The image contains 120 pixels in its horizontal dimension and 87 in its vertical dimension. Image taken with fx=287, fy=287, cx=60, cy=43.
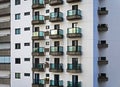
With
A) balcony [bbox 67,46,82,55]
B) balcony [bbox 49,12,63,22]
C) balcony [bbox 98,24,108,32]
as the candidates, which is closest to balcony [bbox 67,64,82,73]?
balcony [bbox 67,46,82,55]

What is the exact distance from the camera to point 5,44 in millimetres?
43219

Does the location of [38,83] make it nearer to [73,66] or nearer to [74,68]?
[73,66]

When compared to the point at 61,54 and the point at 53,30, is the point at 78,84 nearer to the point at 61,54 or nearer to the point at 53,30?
the point at 61,54

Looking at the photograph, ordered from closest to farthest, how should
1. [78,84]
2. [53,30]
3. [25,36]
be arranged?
[78,84] → [53,30] → [25,36]

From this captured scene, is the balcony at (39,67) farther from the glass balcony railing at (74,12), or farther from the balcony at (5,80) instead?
the glass balcony railing at (74,12)

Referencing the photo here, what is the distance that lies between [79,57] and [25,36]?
936cm

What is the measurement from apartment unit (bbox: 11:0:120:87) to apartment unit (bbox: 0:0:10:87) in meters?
3.08

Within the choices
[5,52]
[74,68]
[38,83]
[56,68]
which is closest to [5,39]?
[5,52]

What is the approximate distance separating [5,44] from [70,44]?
484 inches

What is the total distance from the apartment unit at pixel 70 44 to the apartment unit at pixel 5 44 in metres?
3.08

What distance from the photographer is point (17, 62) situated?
1602 inches

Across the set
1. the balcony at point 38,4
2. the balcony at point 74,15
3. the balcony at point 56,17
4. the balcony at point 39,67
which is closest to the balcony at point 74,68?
the balcony at point 39,67

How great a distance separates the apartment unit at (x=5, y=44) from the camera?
4188 cm

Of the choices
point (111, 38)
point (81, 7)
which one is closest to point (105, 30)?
point (111, 38)
